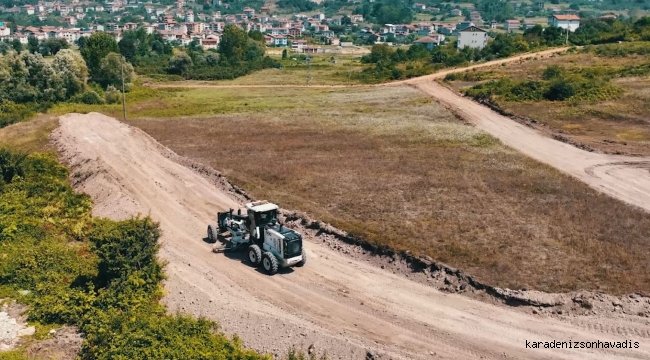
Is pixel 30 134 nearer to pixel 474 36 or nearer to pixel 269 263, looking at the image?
pixel 269 263

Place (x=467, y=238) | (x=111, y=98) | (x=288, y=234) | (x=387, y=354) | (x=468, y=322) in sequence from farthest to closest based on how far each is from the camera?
(x=111, y=98)
(x=467, y=238)
(x=288, y=234)
(x=468, y=322)
(x=387, y=354)

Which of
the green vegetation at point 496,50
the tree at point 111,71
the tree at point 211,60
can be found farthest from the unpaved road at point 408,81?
A: the tree at point 211,60

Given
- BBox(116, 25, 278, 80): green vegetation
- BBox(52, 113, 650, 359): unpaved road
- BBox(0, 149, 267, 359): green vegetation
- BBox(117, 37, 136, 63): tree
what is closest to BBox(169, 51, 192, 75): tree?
BBox(116, 25, 278, 80): green vegetation

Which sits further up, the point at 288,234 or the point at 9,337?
the point at 288,234

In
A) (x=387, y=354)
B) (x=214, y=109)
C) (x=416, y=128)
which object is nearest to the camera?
(x=387, y=354)

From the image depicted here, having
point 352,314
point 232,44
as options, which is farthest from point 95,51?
point 352,314

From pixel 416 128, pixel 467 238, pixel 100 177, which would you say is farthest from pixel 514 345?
pixel 416 128

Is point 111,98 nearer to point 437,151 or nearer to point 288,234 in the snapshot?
point 437,151

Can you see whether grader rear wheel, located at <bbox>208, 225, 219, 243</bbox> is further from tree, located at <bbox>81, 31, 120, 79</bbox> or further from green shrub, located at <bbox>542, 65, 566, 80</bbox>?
tree, located at <bbox>81, 31, 120, 79</bbox>
